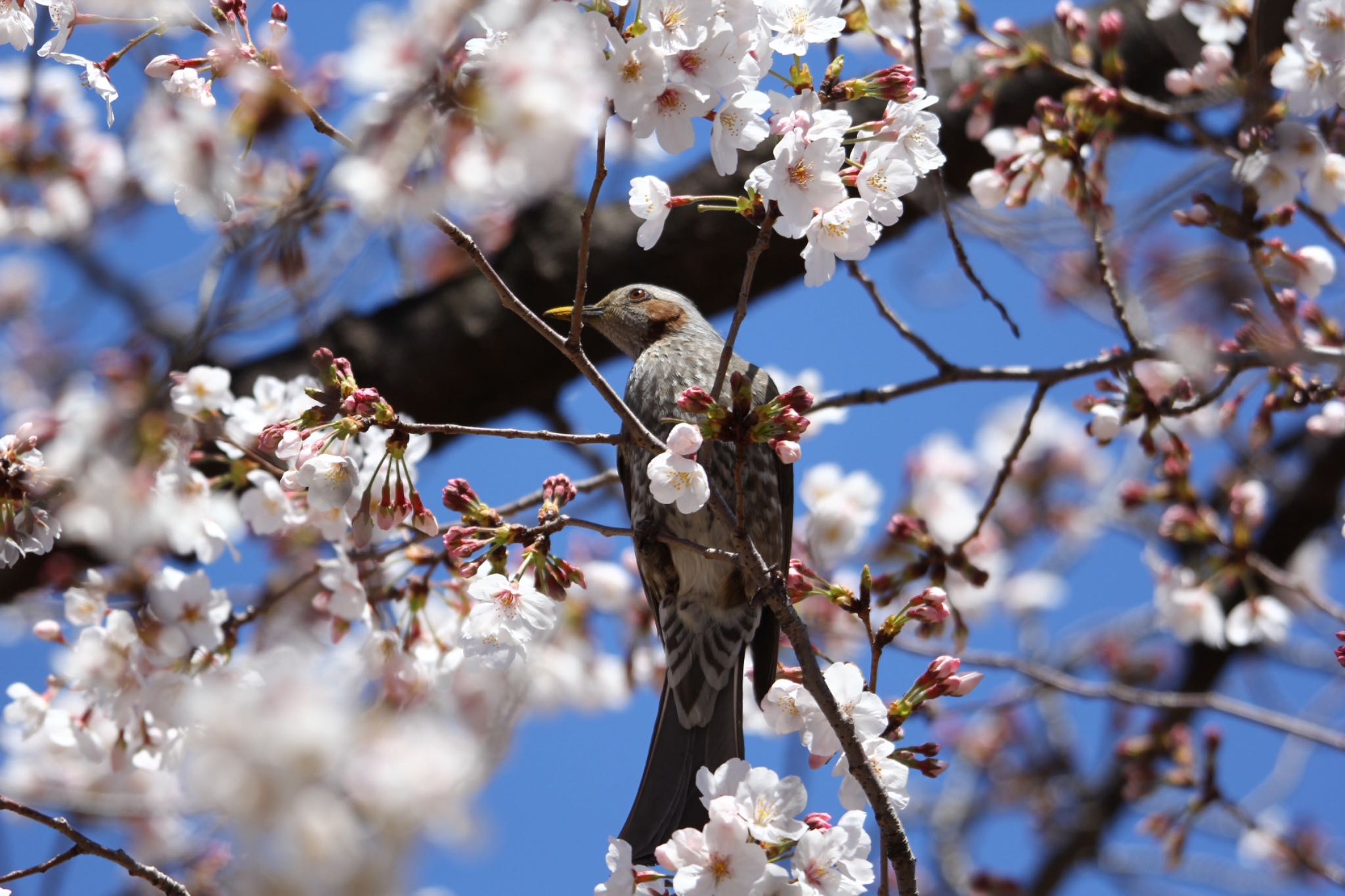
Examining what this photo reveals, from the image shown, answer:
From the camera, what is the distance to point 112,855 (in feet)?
5.84

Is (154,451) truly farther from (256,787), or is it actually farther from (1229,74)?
(1229,74)

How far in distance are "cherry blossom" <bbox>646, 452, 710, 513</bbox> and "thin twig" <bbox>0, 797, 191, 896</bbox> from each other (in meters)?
0.94

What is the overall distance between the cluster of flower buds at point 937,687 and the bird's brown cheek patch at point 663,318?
5.27 ft

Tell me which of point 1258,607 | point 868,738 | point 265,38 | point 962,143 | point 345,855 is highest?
point 962,143

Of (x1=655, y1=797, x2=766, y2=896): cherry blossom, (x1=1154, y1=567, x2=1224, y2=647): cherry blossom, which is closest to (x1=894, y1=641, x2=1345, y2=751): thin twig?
(x1=1154, y1=567, x2=1224, y2=647): cherry blossom

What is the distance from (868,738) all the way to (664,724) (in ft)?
3.18

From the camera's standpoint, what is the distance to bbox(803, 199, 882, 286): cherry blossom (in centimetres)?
176

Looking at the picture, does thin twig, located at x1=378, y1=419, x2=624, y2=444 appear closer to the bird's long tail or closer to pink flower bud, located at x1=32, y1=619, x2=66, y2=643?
the bird's long tail

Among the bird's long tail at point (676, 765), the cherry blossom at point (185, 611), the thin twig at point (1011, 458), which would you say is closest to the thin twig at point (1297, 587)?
the thin twig at point (1011, 458)

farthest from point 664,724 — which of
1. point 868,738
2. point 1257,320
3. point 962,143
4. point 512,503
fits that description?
point 962,143

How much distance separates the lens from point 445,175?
A: 126cm

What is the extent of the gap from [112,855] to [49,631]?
848mm

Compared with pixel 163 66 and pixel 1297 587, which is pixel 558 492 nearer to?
pixel 163 66

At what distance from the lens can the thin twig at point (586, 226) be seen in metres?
1.58
